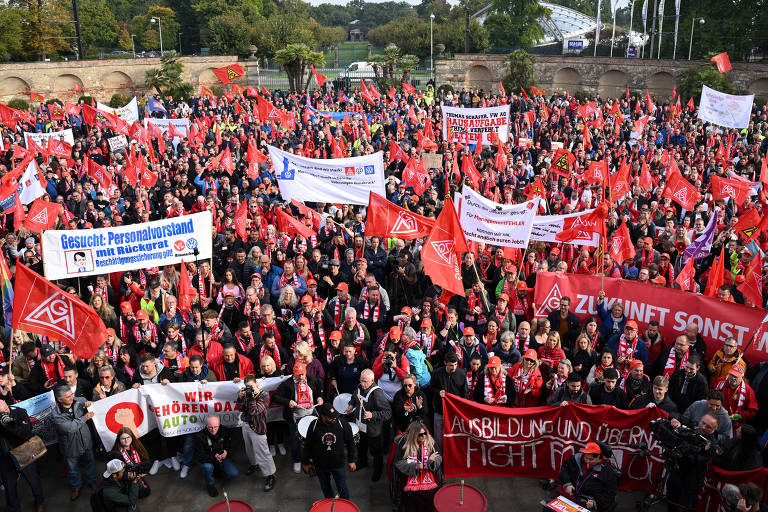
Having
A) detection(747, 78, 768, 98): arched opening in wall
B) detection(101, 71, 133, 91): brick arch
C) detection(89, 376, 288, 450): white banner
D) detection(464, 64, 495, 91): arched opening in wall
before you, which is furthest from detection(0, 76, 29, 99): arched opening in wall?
detection(747, 78, 768, 98): arched opening in wall

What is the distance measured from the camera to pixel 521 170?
→ 55.9 ft

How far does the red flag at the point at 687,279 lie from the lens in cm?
921

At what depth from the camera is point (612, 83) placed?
44.8 m

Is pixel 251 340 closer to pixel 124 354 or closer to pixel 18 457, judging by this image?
pixel 124 354

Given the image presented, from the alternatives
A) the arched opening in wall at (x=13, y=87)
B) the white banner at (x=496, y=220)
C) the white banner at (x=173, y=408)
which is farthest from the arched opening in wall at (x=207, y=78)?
the white banner at (x=173, y=408)

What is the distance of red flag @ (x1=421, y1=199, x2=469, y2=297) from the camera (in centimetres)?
877

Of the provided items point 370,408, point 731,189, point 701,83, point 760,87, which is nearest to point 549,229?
point 370,408

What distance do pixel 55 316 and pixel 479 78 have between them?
44.2 m

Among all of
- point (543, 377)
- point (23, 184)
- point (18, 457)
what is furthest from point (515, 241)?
point (23, 184)

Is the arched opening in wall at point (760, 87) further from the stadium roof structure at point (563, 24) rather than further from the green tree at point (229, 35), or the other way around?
the stadium roof structure at point (563, 24)

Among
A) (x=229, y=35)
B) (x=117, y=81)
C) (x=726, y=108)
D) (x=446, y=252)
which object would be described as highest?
(x=229, y=35)

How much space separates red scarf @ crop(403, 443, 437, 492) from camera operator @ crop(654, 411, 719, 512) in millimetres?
2184

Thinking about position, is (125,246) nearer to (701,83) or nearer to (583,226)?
(583,226)

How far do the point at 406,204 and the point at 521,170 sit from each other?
525 centimetres
